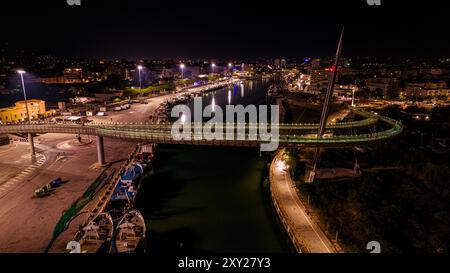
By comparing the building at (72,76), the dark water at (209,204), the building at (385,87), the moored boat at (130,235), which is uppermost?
the building at (72,76)

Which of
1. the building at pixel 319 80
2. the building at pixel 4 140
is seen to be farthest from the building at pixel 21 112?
the building at pixel 319 80

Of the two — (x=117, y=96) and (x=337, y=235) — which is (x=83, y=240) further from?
(x=117, y=96)

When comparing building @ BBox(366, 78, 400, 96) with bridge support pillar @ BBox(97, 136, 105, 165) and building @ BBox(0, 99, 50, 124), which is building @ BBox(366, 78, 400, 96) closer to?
bridge support pillar @ BBox(97, 136, 105, 165)

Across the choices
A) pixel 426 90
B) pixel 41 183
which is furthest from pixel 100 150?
pixel 426 90

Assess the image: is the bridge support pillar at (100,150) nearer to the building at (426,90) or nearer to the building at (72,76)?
the building at (426,90)
